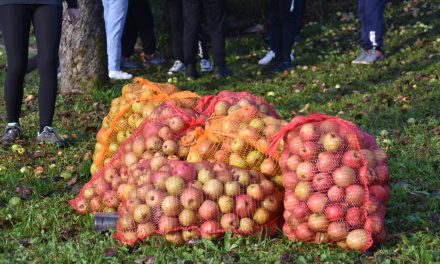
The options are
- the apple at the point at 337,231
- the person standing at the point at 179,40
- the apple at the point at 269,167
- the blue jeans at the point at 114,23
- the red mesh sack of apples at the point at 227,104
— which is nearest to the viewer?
the apple at the point at 337,231

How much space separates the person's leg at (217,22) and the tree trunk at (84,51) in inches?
48.5

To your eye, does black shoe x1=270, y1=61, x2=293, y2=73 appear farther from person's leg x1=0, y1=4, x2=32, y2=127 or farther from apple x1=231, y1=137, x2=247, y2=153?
apple x1=231, y1=137, x2=247, y2=153

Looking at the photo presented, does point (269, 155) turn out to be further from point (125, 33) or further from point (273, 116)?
point (125, 33)

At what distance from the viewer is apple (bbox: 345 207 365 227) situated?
11.7 ft

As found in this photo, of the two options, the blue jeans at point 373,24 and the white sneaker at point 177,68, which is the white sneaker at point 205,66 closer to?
the white sneaker at point 177,68

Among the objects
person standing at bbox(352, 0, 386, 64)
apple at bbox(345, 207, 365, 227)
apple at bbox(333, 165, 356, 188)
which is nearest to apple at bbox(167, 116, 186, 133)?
apple at bbox(333, 165, 356, 188)

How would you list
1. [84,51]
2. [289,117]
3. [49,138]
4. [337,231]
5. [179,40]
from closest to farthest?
[337,231] < [49,138] < [289,117] < [84,51] < [179,40]

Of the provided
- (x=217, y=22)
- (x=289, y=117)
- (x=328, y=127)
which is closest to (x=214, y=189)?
(x=328, y=127)

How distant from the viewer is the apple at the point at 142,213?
3771 millimetres

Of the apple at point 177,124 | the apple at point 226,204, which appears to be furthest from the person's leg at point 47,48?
the apple at point 226,204

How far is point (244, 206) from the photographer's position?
3713 millimetres

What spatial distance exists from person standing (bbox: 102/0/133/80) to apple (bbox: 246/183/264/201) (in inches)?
207

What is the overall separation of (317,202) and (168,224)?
0.76 meters

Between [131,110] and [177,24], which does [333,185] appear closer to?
[131,110]
